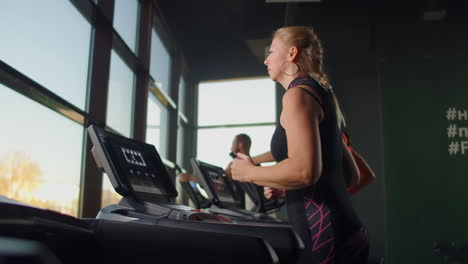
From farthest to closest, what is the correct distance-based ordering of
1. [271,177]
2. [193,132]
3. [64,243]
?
1. [193,132]
2. [271,177]
3. [64,243]

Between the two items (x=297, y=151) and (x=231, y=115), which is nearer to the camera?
(x=297, y=151)

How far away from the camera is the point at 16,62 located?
2.50 metres

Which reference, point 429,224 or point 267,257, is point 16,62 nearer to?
point 267,257

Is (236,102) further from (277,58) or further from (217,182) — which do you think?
(277,58)

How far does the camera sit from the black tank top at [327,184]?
113 centimetres

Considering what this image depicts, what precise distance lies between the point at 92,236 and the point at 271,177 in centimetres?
58

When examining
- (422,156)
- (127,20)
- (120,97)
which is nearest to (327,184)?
(422,156)

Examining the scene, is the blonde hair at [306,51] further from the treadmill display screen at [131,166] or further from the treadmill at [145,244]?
the treadmill at [145,244]

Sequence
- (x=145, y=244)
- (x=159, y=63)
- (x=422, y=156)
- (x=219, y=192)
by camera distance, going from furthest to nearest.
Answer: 1. (x=159, y=63)
2. (x=422, y=156)
3. (x=219, y=192)
4. (x=145, y=244)

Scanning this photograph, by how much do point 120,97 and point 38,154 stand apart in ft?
5.90

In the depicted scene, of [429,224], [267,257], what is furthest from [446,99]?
[267,257]

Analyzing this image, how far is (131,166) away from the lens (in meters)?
1.35

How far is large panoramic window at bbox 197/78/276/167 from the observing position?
7.36m

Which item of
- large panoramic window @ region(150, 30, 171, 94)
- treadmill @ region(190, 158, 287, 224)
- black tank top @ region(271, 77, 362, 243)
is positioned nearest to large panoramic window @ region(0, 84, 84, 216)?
treadmill @ region(190, 158, 287, 224)
